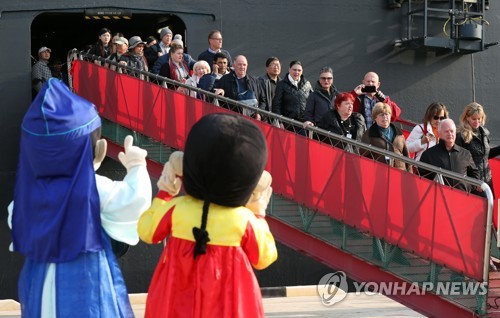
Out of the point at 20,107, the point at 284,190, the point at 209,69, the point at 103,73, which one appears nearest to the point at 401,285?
the point at 284,190

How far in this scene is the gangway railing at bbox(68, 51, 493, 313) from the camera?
9445 millimetres

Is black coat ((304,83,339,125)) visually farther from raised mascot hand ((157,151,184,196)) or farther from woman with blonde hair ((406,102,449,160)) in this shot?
raised mascot hand ((157,151,184,196))

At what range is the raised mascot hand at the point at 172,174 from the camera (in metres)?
6.60

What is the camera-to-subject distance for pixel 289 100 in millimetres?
12438

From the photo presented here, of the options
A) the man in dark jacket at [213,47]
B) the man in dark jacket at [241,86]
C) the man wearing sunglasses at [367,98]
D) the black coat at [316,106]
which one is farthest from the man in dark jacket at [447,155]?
the man in dark jacket at [213,47]

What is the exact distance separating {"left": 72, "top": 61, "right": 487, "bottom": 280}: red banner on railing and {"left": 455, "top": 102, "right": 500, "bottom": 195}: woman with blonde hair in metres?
1.34

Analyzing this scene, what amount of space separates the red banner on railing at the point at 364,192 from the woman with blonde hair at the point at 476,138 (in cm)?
134

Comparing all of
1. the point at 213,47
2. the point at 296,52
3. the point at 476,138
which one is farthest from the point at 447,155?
the point at 296,52

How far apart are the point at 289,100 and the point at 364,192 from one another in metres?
2.48

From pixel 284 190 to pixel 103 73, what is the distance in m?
3.57

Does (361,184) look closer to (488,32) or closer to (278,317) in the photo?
(278,317)

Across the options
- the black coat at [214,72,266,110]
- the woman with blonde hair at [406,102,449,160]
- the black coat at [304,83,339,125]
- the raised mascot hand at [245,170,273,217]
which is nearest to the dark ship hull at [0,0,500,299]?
the black coat at [214,72,266,110]

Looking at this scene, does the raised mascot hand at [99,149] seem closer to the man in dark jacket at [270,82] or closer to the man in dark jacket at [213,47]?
the man in dark jacket at [270,82]

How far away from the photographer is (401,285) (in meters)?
10.2
